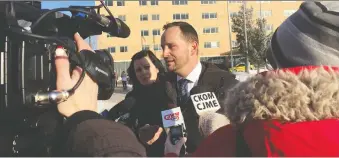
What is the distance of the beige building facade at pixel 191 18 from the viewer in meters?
42.5

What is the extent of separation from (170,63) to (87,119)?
1.76 meters

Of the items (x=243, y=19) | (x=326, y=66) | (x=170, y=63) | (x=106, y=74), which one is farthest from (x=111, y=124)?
(x=243, y=19)

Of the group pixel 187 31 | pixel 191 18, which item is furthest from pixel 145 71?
pixel 191 18

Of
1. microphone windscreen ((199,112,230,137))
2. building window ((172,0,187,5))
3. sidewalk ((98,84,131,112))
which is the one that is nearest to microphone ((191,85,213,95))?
microphone windscreen ((199,112,230,137))

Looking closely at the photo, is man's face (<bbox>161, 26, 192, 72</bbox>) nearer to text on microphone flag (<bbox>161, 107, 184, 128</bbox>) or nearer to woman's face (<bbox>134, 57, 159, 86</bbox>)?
text on microphone flag (<bbox>161, 107, 184, 128</bbox>)

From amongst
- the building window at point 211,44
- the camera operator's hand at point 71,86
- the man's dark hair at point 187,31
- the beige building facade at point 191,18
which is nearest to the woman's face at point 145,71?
the man's dark hair at point 187,31

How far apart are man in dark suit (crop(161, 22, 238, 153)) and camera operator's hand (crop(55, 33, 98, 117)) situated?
130cm

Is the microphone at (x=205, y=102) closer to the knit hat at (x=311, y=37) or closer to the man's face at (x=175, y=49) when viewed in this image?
the man's face at (x=175, y=49)

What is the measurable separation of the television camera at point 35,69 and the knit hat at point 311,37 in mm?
592

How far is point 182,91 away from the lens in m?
2.73

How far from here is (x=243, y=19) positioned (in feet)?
111

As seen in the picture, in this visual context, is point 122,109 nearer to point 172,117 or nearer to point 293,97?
point 172,117

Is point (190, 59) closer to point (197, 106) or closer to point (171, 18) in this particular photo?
point (197, 106)

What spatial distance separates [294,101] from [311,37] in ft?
0.76
